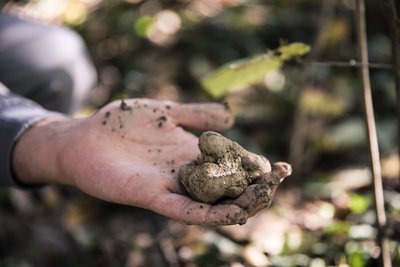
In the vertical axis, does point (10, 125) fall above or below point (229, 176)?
below

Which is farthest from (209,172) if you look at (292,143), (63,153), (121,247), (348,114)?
(348,114)

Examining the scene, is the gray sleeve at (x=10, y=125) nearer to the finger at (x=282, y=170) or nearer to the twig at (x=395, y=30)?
the finger at (x=282, y=170)

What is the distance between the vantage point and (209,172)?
131 centimetres

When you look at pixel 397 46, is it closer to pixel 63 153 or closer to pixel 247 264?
pixel 247 264

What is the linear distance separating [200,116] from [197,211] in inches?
19.7

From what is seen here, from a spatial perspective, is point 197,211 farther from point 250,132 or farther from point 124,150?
point 250,132

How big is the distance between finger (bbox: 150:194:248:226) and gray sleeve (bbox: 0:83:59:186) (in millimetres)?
534

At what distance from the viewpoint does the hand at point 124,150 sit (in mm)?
1408

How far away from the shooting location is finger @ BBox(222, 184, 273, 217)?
122 centimetres

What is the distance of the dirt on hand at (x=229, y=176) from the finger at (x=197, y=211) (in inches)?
1.0

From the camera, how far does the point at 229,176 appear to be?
132cm

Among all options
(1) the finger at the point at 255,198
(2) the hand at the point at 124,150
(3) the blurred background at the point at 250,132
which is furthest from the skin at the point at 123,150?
(3) the blurred background at the point at 250,132

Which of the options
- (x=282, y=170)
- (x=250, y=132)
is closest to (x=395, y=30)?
(x=282, y=170)

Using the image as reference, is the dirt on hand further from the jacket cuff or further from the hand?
the jacket cuff
